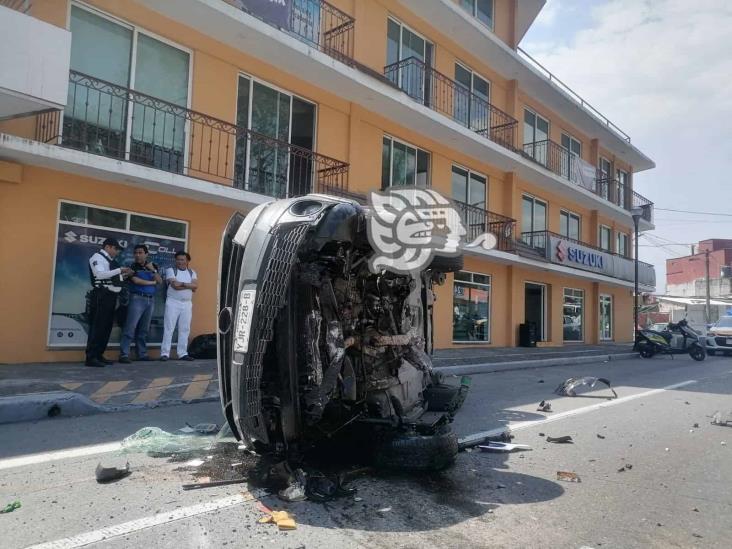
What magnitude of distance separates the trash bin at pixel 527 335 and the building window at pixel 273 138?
939 cm

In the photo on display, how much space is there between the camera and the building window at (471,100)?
15781 mm

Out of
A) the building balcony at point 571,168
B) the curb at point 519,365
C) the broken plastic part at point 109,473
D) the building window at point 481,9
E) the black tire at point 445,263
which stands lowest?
the broken plastic part at point 109,473

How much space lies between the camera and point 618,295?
2531 centimetres

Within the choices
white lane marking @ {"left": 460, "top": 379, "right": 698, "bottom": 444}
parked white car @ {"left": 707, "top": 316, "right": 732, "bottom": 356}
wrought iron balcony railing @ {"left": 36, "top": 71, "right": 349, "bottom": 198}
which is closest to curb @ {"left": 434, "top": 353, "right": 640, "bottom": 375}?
white lane marking @ {"left": 460, "top": 379, "right": 698, "bottom": 444}

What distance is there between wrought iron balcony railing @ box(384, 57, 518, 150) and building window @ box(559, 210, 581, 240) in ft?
16.5

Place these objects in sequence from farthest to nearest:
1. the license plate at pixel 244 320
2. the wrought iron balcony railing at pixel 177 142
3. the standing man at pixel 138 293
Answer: the wrought iron balcony railing at pixel 177 142 < the standing man at pixel 138 293 < the license plate at pixel 244 320

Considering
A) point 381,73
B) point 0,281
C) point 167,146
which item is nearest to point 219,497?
point 0,281

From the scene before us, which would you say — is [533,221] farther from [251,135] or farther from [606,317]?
[251,135]

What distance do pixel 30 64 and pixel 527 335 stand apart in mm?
14927

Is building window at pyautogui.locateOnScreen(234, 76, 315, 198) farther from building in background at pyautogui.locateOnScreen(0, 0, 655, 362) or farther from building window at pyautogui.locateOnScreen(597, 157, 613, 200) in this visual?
building window at pyautogui.locateOnScreen(597, 157, 613, 200)

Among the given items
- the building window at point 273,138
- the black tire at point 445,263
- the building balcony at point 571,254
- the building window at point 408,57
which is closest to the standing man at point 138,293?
the building window at point 273,138

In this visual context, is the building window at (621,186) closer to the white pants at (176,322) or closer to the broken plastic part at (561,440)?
the white pants at (176,322)

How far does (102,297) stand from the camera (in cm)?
764

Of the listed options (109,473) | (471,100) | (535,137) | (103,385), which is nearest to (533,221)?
(535,137)
